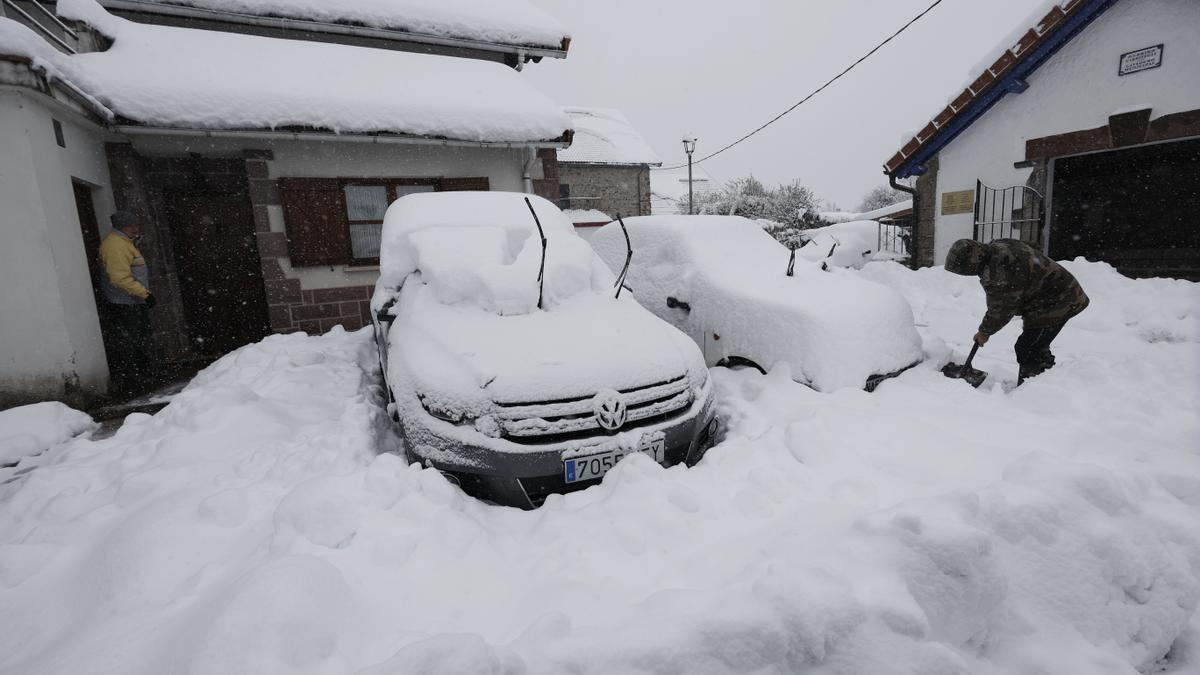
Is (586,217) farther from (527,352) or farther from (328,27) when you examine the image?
(527,352)

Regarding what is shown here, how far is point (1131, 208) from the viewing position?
32.6ft

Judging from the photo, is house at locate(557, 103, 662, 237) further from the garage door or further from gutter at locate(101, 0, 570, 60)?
the garage door

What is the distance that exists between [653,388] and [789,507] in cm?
83

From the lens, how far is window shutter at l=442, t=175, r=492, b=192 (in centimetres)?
771

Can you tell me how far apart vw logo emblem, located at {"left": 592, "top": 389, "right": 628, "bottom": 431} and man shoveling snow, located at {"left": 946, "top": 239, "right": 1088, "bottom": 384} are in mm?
3197

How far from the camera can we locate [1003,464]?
262 centimetres

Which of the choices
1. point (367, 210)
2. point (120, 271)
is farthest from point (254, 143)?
point (120, 271)

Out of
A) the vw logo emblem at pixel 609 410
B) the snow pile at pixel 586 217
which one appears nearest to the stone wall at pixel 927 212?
the snow pile at pixel 586 217

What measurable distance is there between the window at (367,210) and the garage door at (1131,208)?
34.6 ft

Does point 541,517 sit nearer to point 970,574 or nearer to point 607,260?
point 970,574

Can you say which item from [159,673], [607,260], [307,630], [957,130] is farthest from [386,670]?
[957,130]

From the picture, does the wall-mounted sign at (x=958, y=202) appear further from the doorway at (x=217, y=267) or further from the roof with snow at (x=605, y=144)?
the roof with snow at (x=605, y=144)

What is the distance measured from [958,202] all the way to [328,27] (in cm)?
1089

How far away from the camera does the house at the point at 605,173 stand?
76.3ft
